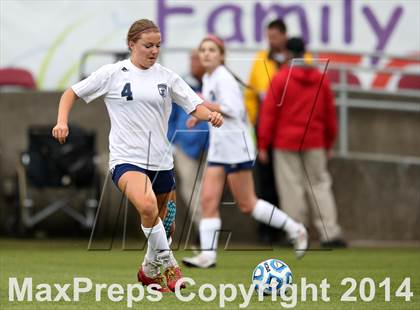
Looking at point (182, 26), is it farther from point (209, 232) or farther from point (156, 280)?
point (156, 280)

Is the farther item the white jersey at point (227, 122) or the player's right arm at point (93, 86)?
the white jersey at point (227, 122)

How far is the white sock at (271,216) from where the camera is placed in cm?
1315

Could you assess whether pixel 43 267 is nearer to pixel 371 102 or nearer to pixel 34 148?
pixel 34 148

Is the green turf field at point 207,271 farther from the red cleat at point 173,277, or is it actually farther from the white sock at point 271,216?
the white sock at point 271,216

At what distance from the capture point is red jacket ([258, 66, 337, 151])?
15.7 m

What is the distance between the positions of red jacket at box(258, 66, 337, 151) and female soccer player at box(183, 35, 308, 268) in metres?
2.68

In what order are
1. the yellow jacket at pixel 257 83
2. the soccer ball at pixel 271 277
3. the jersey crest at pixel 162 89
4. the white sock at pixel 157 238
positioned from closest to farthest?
1. the soccer ball at pixel 271 277
2. the white sock at pixel 157 238
3. the jersey crest at pixel 162 89
4. the yellow jacket at pixel 257 83

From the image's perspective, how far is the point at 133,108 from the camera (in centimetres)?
978

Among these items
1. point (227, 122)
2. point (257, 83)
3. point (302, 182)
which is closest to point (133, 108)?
point (227, 122)

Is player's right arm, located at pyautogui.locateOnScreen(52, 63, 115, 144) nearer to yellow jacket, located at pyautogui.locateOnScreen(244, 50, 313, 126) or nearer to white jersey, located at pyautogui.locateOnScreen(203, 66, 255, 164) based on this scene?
white jersey, located at pyautogui.locateOnScreen(203, 66, 255, 164)

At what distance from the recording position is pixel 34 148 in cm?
1686

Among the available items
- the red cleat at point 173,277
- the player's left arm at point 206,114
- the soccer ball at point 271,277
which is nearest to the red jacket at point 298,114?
the player's left arm at point 206,114

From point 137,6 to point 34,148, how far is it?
2.51 metres

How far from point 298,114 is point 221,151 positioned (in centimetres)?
328
